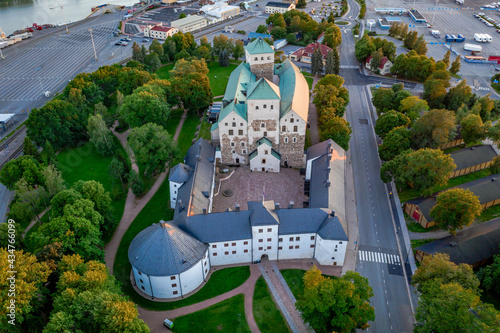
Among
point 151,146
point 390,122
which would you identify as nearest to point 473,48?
point 390,122

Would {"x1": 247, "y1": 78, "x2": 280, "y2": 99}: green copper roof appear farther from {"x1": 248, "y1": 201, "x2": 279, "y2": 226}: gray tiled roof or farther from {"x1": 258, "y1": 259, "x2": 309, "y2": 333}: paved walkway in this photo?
{"x1": 258, "y1": 259, "x2": 309, "y2": 333}: paved walkway

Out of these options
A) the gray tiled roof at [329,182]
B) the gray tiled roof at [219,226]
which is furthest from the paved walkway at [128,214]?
the gray tiled roof at [329,182]

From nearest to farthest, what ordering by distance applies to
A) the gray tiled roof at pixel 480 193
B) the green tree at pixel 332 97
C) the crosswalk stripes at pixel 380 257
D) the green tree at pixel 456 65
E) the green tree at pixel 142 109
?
the crosswalk stripes at pixel 380 257, the gray tiled roof at pixel 480 193, the green tree at pixel 142 109, the green tree at pixel 332 97, the green tree at pixel 456 65

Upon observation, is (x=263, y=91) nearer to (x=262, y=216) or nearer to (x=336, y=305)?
(x=262, y=216)

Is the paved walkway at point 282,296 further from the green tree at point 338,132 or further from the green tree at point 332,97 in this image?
the green tree at point 332,97

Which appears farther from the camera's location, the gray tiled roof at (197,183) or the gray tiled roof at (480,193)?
the gray tiled roof at (480,193)

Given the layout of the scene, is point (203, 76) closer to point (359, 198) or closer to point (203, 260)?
point (359, 198)
